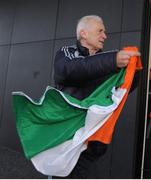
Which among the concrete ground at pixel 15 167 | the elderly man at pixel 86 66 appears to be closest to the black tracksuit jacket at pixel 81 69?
the elderly man at pixel 86 66

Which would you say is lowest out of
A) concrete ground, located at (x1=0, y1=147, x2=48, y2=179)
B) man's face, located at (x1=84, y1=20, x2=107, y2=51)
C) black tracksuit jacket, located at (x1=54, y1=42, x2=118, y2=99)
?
concrete ground, located at (x1=0, y1=147, x2=48, y2=179)

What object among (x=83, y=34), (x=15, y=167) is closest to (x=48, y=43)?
(x=15, y=167)

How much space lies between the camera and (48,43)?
5.60 meters

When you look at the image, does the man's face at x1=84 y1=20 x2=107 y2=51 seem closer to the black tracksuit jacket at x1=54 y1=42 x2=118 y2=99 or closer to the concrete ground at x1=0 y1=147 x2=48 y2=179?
the black tracksuit jacket at x1=54 y1=42 x2=118 y2=99

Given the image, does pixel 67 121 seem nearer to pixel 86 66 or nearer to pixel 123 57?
pixel 86 66

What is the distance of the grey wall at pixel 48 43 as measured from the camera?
4488mm

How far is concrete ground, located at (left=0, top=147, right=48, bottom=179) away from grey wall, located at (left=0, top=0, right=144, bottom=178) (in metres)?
0.20

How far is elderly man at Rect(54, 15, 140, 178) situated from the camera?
6.47 ft

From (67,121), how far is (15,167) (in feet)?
10.0

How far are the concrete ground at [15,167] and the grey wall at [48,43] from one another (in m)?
0.20

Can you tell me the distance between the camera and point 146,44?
4516 millimetres

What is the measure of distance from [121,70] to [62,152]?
59 cm

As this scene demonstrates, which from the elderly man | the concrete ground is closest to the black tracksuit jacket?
the elderly man

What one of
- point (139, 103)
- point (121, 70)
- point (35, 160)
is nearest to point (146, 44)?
point (139, 103)
